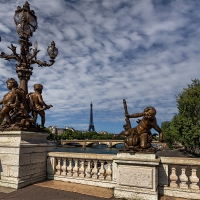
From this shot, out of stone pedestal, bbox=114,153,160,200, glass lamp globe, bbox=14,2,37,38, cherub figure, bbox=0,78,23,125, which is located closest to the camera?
stone pedestal, bbox=114,153,160,200

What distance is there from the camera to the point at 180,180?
573 cm

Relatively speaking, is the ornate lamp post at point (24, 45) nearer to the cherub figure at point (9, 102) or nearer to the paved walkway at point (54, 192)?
the cherub figure at point (9, 102)

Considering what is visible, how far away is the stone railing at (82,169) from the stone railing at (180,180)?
4.58ft

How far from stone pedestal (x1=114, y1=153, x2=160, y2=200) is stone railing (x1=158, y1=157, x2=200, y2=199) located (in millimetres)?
406

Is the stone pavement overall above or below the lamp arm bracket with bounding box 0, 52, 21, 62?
below

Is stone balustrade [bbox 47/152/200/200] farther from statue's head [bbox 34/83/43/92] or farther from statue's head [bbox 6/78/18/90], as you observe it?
statue's head [bbox 6/78/18/90]

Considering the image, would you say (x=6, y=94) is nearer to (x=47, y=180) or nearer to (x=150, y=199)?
(x=47, y=180)

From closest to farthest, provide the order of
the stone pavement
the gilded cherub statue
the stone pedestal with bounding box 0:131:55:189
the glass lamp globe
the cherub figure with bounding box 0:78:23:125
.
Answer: the stone pavement, the gilded cherub statue, the stone pedestal with bounding box 0:131:55:189, the cherub figure with bounding box 0:78:23:125, the glass lamp globe

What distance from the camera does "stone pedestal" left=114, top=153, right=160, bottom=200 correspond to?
548 centimetres

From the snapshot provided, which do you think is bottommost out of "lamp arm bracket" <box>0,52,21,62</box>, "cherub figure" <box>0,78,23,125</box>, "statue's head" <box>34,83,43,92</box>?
"cherub figure" <box>0,78,23,125</box>

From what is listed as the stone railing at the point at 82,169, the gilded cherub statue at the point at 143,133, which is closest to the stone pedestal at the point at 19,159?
the stone railing at the point at 82,169

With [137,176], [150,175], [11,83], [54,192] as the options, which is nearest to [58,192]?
[54,192]

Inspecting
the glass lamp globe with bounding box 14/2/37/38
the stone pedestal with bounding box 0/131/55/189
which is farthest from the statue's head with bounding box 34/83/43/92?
the glass lamp globe with bounding box 14/2/37/38

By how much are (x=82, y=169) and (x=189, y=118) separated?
2643cm
